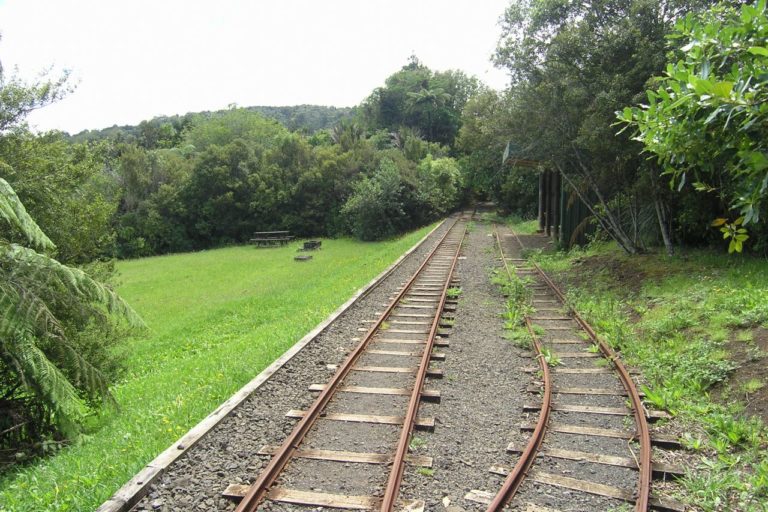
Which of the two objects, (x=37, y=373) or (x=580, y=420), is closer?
(x=580, y=420)

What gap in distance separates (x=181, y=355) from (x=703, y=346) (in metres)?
10.1

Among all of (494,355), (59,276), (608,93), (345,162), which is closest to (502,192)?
(345,162)

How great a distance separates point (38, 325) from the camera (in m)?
6.05

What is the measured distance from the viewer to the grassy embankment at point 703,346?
454cm

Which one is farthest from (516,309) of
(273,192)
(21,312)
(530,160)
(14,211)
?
(273,192)

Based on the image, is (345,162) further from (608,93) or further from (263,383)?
(263,383)

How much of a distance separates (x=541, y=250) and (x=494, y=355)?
1196cm

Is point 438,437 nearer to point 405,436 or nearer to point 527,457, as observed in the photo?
point 405,436

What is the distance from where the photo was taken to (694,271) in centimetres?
1054

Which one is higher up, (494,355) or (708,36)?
(708,36)

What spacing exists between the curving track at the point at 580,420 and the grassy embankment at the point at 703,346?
0.35m

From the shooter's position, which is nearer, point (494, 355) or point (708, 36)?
point (708, 36)

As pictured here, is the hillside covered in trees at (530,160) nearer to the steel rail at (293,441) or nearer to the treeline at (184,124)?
the steel rail at (293,441)

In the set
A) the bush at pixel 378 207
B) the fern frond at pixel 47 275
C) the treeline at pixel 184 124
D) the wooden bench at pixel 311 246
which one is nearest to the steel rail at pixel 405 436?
the fern frond at pixel 47 275
